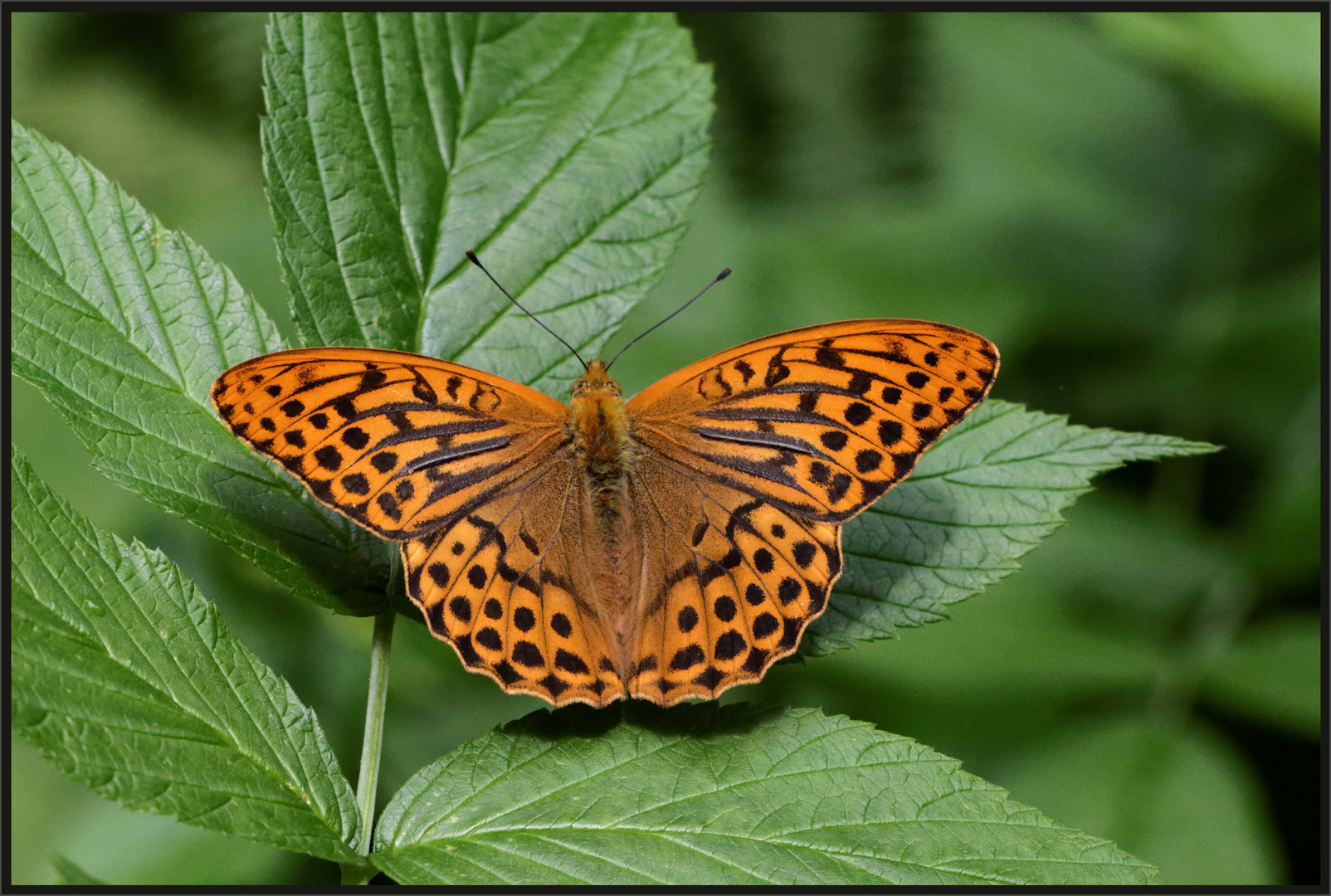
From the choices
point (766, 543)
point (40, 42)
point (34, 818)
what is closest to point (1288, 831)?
point (766, 543)

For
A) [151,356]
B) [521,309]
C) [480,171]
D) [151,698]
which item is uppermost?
[480,171]

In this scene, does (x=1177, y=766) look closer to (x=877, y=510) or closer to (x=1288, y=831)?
(x=1288, y=831)

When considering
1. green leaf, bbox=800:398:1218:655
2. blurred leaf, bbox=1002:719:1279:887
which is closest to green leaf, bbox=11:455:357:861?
green leaf, bbox=800:398:1218:655

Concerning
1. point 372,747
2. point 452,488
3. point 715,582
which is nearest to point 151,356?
point 452,488

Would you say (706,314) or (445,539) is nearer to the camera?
(445,539)

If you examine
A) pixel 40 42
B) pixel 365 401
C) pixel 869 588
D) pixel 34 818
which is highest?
pixel 40 42

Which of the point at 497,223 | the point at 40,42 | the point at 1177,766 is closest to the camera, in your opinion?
the point at 497,223

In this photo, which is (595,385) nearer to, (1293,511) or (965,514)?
(965,514)

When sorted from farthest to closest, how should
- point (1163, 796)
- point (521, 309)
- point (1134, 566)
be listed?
point (1134, 566) < point (1163, 796) < point (521, 309)
